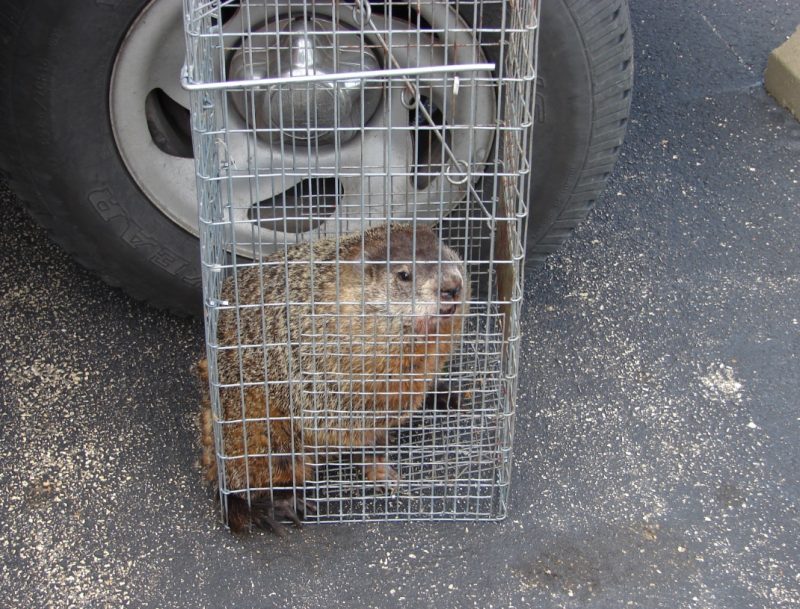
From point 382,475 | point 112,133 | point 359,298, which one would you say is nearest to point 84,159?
point 112,133

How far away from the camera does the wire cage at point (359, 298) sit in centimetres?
289

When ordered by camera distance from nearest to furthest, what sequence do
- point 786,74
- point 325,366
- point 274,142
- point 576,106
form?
point 325,366 → point 576,106 → point 274,142 → point 786,74

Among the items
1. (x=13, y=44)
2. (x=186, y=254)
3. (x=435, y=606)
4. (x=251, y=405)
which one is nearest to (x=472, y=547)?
(x=435, y=606)

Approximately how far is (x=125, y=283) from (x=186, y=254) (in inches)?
12.1

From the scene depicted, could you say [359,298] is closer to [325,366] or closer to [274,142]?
[325,366]

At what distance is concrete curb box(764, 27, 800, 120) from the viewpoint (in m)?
5.18

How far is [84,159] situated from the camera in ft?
11.0

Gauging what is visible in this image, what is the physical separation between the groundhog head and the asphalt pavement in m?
0.75

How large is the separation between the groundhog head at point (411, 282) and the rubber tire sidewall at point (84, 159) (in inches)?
35.4

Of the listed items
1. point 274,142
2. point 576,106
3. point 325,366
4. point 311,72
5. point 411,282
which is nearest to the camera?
point 325,366

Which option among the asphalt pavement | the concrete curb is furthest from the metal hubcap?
the concrete curb

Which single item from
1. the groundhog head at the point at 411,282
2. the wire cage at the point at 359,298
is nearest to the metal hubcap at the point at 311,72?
the wire cage at the point at 359,298

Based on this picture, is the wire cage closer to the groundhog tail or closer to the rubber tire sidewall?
the groundhog tail

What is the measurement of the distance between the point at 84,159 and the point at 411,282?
1318 millimetres
